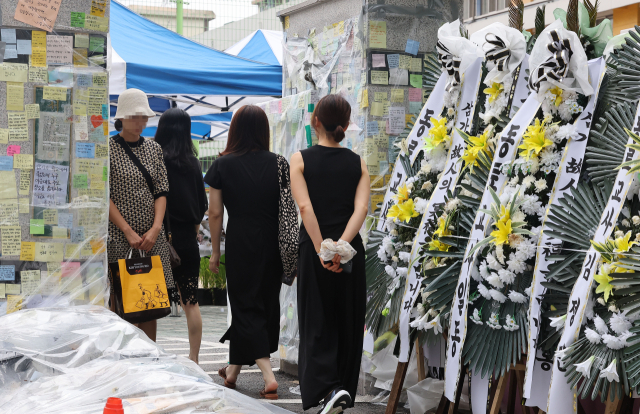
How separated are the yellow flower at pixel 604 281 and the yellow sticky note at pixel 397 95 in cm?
234

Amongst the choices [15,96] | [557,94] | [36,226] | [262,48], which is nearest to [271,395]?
[36,226]

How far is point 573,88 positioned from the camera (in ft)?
10.7

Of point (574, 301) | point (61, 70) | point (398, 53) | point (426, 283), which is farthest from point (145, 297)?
point (574, 301)

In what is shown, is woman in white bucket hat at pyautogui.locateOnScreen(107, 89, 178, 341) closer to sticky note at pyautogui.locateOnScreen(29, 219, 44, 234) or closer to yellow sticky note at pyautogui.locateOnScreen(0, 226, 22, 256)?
sticky note at pyautogui.locateOnScreen(29, 219, 44, 234)

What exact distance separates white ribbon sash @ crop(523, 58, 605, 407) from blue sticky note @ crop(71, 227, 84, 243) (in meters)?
2.43

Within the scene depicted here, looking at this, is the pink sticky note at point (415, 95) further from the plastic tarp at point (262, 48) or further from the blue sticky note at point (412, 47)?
the plastic tarp at point (262, 48)

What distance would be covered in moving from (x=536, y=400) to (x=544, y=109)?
1.25 m

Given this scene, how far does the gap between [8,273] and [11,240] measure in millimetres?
175

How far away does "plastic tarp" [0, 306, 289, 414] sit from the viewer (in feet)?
9.89

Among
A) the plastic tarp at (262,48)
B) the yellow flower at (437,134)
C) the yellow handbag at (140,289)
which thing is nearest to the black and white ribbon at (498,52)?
the yellow flower at (437,134)

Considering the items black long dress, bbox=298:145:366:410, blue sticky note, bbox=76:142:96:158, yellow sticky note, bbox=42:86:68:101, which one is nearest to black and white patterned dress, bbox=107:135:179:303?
blue sticky note, bbox=76:142:96:158

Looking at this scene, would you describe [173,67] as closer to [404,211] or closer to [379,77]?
[379,77]

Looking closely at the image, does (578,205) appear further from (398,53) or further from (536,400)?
(398,53)

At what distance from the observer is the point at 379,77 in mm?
4926
